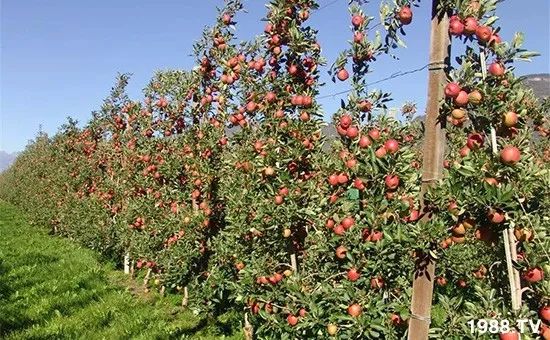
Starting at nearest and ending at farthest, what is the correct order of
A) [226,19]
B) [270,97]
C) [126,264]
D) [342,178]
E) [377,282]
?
[377,282] → [342,178] → [270,97] → [226,19] → [126,264]

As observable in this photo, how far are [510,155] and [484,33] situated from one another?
76 centimetres

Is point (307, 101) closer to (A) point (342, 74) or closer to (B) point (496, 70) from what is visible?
(A) point (342, 74)

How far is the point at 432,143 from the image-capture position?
2.82 m

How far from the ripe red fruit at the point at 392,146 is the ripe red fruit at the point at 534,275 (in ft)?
3.64

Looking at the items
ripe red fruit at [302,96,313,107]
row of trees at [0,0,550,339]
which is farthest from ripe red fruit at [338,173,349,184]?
ripe red fruit at [302,96,313,107]

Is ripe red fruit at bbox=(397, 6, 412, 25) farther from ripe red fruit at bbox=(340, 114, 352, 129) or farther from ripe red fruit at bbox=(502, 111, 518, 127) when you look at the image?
ripe red fruit at bbox=(502, 111, 518, 127)

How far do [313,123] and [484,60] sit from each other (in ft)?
7.83

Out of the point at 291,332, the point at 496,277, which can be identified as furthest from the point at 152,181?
the point at 496,277

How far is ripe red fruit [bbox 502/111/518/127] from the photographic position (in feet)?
8.92

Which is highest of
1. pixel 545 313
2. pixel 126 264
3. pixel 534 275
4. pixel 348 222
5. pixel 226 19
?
pixel 226 19

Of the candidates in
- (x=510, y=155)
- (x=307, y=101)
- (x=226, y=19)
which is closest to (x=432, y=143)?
(x=510, y=155)

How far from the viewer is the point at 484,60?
2.84 m

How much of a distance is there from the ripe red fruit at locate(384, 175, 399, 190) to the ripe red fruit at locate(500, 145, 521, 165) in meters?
0.74

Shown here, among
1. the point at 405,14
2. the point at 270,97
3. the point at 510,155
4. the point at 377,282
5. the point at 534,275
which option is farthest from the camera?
the point at 270,97
